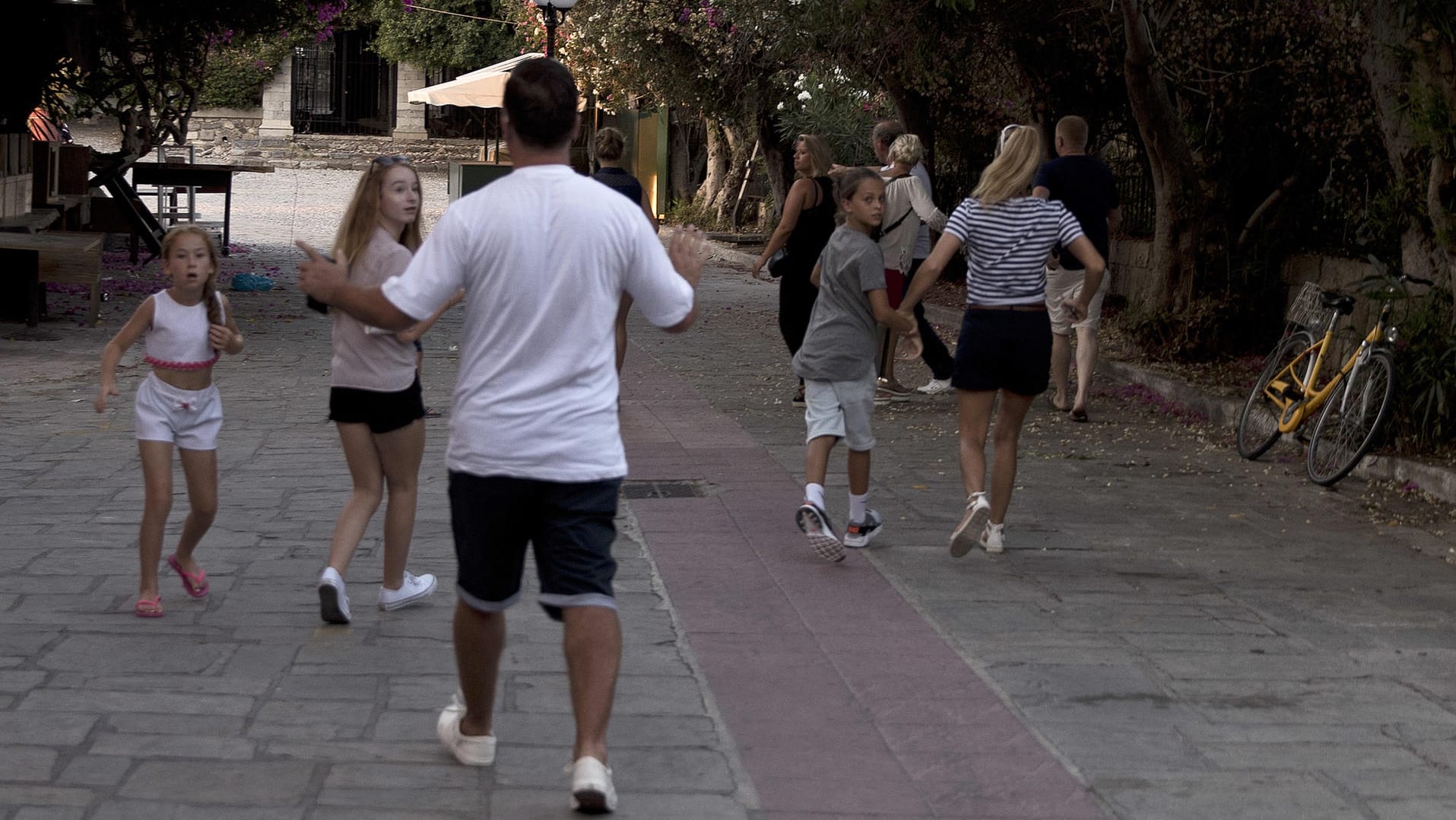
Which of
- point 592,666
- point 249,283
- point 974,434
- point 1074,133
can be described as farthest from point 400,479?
point 249,283

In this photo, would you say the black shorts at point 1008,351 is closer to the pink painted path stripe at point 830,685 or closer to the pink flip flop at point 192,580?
the pink painted path stripe at point 830,685

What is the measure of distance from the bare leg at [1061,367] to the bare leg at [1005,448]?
3767 millimetres

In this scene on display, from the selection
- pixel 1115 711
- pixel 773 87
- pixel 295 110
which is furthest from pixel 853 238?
pixel 295 110

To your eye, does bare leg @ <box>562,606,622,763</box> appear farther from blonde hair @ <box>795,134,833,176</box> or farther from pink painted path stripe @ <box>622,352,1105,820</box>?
blonde hair @ <box>795,134,833,176</box>

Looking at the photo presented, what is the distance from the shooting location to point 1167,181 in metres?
12.2

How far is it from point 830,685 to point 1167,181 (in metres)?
8.24

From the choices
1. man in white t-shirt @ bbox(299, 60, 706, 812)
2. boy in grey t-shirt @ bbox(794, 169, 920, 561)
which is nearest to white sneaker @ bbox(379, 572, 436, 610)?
boy in grey t-shirt @ bbox(794, 169, 920, 561)

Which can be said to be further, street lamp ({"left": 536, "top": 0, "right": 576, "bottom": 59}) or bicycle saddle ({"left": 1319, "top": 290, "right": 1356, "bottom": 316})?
street lamp ({"left": 536, "top": 0, "right": 576, "bottom": 59})

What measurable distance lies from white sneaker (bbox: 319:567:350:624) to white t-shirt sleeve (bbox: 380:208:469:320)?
6.22 ft

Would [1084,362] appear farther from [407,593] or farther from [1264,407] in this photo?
[407,593]

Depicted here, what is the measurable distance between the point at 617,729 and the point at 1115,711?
1.46m

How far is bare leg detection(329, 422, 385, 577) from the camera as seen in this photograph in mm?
5289

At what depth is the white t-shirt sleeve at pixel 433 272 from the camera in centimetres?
363

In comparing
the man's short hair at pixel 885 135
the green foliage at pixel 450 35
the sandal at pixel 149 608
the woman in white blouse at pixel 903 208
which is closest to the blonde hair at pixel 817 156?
the woman in white blouse at pixel 903 208
